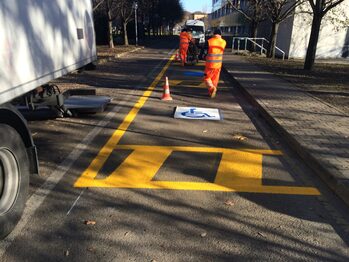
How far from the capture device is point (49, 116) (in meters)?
7.77

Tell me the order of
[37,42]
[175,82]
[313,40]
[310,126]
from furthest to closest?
[313,40] → [175,82] → [310,126] → [37,42]

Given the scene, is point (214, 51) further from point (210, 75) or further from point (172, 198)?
point (172, 198)

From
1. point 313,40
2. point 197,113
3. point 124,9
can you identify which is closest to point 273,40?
point 313,40

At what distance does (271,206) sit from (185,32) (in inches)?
641

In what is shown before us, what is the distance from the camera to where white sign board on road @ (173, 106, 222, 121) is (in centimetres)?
821

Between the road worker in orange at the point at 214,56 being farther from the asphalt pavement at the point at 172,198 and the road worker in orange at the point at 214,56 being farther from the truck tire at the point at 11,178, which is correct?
the truck tire at the point at 11,178

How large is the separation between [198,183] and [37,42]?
244 centimetres

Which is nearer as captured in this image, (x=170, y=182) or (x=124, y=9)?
(x=170, y=182)

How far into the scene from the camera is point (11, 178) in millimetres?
3660

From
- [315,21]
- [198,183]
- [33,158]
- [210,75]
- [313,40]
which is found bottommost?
[198,183]

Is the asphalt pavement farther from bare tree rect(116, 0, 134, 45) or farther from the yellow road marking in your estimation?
bare tree rect(116, 0, 134, 45)

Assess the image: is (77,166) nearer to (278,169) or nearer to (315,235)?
(278,169)

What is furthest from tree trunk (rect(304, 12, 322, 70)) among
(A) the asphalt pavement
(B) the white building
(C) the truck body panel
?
(C) the truck body panel

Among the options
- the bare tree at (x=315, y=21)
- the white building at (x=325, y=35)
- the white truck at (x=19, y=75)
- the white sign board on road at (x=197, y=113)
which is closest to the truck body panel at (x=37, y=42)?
the white truck at (x=19, y=75)
